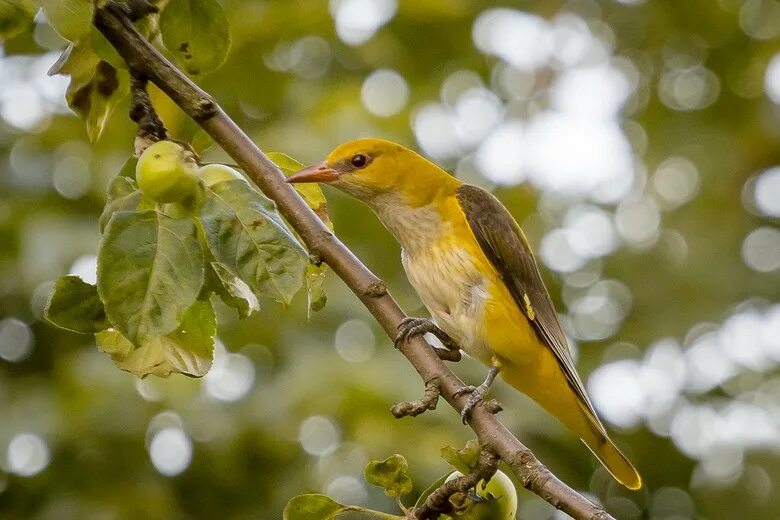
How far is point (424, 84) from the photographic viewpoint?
641 centimetres

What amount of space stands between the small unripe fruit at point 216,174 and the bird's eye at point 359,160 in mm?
1643

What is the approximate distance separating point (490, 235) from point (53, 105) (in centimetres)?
263

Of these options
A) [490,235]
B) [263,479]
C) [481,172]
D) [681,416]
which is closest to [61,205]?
[263,479]

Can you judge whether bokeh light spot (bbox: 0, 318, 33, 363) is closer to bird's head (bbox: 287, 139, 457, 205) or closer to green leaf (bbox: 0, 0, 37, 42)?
bird's head (bbox: 287, 139, 457, 205)

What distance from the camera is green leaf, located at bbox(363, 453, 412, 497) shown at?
198 centimetres

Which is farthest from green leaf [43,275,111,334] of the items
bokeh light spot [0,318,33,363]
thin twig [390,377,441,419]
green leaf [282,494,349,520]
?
bokeh light spot [0,318,33,363]

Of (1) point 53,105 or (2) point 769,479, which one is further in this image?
(2) point 769,479

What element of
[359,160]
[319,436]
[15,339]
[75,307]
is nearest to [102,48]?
[75,307]

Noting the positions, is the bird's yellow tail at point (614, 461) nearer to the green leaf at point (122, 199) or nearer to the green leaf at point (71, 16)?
the green leaf at point (122, 199)

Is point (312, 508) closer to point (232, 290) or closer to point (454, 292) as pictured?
point (232, 290)

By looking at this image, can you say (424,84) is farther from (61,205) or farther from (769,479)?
(769,479)

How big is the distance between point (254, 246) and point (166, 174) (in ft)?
0.61

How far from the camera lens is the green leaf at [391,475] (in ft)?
6.50

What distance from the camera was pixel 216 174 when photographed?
5.88 feet
